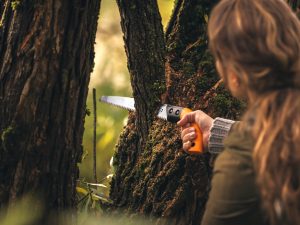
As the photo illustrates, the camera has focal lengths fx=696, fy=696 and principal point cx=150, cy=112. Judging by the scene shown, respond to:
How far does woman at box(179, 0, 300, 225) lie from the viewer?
1.71 metres

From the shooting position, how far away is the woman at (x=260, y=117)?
171 centimetres

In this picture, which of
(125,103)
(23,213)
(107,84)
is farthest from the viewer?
(107,84)

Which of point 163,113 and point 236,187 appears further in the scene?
point 163,113

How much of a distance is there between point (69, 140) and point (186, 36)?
120cm

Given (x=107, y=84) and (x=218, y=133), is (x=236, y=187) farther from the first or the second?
(x=107, y=84)

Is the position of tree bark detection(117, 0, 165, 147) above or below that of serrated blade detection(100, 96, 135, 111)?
above

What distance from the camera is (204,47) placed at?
129 inches

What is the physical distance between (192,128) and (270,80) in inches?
33.9

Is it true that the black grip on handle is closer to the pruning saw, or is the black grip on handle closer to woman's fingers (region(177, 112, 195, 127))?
the pruning saw

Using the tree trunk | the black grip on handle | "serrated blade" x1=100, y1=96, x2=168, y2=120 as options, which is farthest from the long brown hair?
"serrated blade" x1=100, y1=96, x2=168, y2=120

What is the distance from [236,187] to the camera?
5.79 feet

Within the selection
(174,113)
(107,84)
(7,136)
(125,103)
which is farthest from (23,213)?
(107,84)

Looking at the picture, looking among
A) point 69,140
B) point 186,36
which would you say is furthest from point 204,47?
point 69,140

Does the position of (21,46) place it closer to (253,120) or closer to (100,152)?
(253,120)
